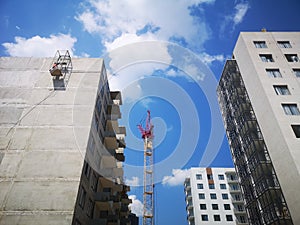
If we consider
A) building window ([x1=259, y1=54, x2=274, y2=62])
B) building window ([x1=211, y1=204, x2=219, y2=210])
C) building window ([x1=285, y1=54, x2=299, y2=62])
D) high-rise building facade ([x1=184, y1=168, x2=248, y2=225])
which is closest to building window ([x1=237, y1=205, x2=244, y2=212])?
high-rise building facade ([x1=184, y1=168, x2=248, y2=225])

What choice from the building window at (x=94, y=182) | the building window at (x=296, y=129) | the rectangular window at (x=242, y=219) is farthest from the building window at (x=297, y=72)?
the rectangular window at (x=242, y=219)

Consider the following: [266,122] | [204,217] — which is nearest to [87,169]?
[266,122]

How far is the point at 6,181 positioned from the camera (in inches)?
602

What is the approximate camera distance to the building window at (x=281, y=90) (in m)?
24.6

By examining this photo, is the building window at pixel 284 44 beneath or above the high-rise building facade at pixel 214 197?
above

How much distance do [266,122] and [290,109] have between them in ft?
8.98

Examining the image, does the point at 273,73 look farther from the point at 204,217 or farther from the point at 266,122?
the point at 204,217

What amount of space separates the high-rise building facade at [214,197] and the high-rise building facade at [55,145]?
37.9 meters

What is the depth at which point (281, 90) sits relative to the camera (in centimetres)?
2489

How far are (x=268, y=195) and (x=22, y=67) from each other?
28784 mm

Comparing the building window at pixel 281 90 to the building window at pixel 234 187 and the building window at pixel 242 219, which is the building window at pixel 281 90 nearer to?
the building window at pixel 242 219

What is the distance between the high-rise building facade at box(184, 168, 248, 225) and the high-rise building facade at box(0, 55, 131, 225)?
124 feet

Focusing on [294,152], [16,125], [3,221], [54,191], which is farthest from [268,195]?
[16,125]

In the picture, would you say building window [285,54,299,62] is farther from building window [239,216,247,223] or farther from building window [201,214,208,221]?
building window [201,214,208,221]
